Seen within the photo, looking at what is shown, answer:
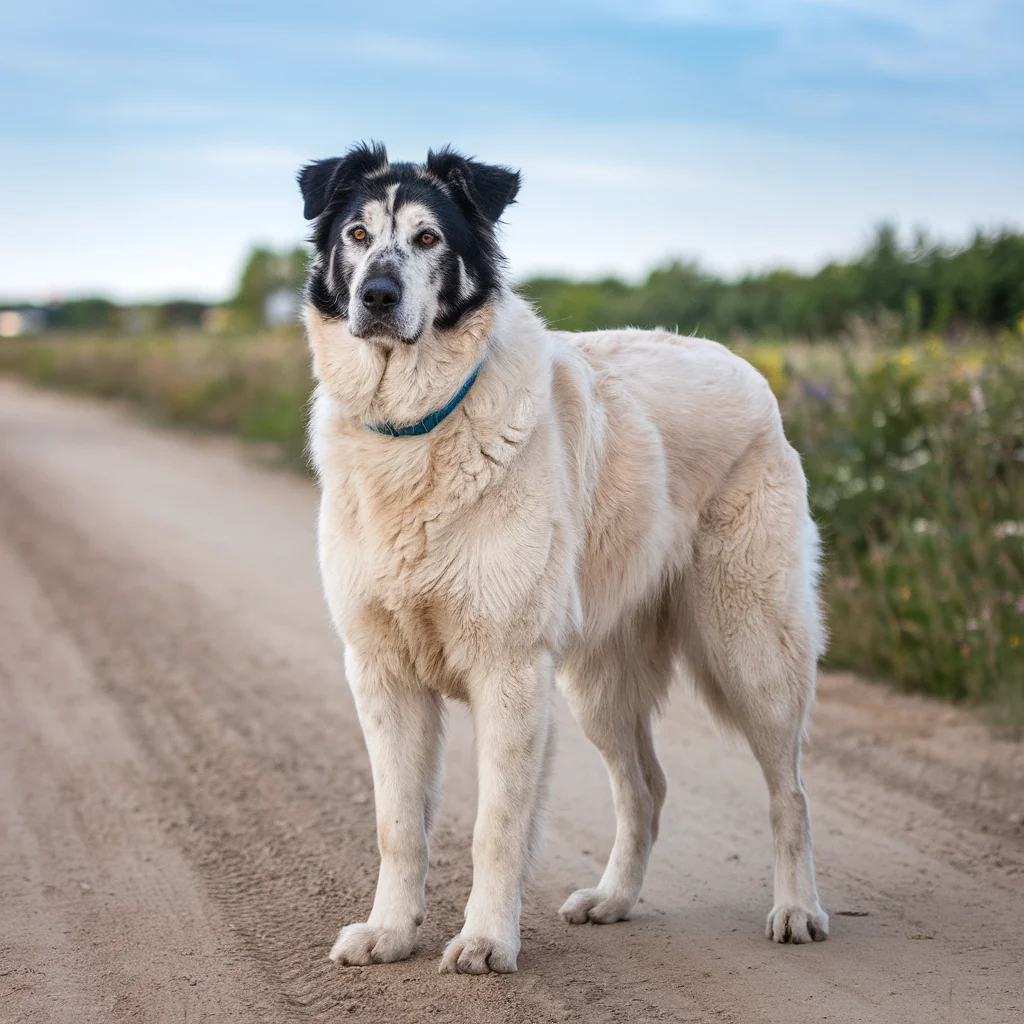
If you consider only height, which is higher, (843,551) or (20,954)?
(843,551)

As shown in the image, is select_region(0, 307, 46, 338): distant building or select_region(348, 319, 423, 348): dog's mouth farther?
select_region(0, 307, 46, 338): distant building

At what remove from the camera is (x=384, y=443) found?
12.6 feet

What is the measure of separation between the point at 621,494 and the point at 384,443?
780 millimetres

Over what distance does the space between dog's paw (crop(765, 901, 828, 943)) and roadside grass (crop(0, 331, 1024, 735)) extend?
2437 mm

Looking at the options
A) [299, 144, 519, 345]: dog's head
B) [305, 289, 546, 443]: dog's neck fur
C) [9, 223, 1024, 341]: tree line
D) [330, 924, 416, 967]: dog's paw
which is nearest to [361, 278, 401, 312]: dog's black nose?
[299, 144, 519, 345]: dog's head

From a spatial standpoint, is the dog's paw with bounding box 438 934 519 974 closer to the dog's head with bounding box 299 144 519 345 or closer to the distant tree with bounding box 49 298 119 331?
the dog's head with bounding box 299 144 519 345

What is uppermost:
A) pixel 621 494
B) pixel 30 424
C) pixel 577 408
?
pixel 577 408

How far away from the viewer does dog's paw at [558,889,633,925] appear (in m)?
4.15

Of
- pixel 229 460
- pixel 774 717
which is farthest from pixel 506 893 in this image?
pixel 229 460

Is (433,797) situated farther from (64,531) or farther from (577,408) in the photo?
(64,531)

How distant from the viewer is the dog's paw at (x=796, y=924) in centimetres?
396

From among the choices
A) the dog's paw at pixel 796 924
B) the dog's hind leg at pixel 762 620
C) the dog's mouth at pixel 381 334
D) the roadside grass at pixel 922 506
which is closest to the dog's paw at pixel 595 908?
the dog's paw at pixel 796 924

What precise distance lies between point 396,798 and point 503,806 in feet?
1.11

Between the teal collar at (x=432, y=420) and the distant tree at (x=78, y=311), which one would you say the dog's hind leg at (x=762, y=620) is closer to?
the teal collar at (x=432, y=420)
